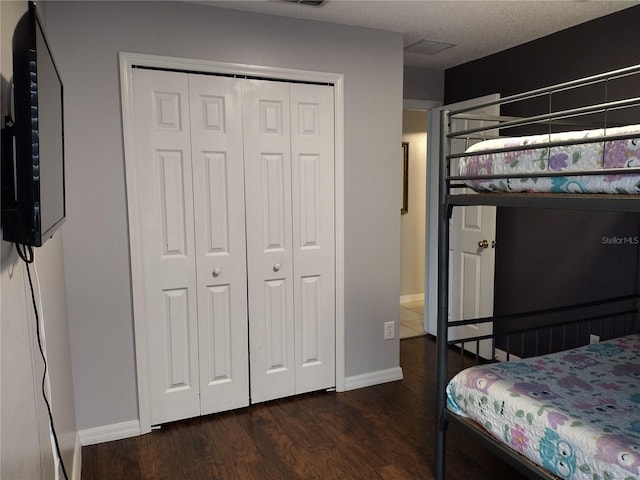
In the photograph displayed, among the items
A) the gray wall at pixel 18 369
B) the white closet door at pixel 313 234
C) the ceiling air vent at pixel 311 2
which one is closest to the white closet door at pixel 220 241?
the white closet door at pixel 313 234

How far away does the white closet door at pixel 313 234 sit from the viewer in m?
2.83

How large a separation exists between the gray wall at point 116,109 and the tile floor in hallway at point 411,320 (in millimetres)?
1692

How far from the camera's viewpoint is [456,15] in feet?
8.84

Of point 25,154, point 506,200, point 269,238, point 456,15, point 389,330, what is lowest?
point 389,330

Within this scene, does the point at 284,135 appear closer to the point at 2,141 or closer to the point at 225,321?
the point at 225,321

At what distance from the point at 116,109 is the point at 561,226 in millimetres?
2753

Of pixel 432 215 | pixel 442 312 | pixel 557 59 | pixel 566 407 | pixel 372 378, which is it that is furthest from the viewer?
pixel 432 215

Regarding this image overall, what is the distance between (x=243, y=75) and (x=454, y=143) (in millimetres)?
1884

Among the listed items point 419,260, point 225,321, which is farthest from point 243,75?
point 419,260

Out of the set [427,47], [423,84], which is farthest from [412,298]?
[427,47]

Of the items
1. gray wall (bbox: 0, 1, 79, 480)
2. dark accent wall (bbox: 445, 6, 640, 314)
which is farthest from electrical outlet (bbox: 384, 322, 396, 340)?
gray wall (bbox: 0, 1, 79, 480)

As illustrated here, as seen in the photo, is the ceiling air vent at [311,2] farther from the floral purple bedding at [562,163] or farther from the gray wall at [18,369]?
the gray wall at [18,369]

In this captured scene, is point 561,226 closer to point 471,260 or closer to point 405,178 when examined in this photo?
point 471,260

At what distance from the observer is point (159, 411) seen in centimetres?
262
